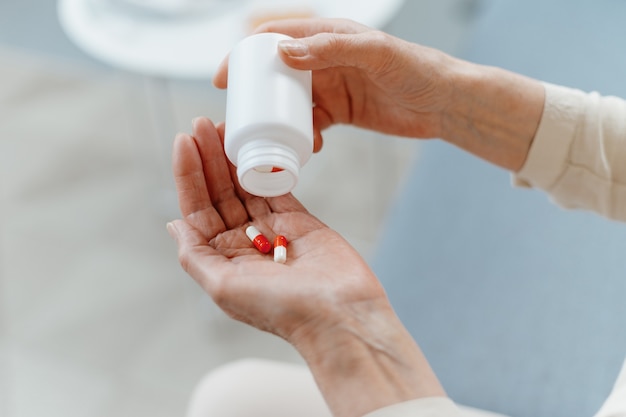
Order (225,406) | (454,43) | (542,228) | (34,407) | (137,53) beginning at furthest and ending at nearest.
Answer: (454,43)
(34,407)
(137,53)
(542,228)
(225,406)

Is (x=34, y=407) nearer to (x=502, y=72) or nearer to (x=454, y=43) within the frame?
(x=502, y=72)

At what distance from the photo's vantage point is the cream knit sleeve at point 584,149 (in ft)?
3.00

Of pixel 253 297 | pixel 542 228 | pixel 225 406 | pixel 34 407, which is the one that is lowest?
pixel 34 407

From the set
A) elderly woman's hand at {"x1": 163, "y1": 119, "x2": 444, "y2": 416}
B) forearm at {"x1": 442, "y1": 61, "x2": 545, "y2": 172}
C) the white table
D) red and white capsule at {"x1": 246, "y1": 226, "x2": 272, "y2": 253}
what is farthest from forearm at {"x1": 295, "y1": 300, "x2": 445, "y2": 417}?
the white table

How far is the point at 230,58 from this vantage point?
818 millimetres

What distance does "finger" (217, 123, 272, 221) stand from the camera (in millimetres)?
824

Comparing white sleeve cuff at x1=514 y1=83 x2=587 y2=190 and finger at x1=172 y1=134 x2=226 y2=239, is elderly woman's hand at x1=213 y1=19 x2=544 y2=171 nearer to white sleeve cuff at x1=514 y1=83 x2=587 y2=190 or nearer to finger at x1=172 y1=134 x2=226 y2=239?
white sleeve cuff at x1=514 y1=83 x2=587 y2=190

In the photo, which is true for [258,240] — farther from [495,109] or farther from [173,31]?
[173,31]

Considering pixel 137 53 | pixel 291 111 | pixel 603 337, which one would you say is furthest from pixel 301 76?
pixel 137 53

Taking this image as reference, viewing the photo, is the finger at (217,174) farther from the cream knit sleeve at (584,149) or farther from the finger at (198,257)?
the cream knit sleeve at (584,149)

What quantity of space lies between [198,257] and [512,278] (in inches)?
20.9

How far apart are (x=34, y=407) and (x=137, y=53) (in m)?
0.77

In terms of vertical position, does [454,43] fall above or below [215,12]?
below

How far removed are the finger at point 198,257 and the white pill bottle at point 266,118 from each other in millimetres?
72
